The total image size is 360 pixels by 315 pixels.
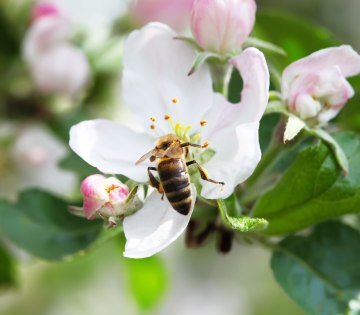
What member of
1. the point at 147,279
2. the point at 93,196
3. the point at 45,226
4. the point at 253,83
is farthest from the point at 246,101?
the point at 147,279

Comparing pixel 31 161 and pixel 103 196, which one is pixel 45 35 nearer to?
pixel 31 161

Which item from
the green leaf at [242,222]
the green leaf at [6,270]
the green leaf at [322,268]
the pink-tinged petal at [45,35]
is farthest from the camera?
the green leaf at [6,270]

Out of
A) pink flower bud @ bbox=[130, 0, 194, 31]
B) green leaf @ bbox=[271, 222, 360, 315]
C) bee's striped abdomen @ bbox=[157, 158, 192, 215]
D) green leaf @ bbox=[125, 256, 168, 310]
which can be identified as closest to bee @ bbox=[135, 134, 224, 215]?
bee's striped abdomen @ bbox=[157, 158, 192, 215]

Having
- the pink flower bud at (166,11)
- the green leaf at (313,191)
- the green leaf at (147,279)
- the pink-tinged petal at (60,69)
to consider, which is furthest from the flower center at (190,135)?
the green leaf at (147,279)

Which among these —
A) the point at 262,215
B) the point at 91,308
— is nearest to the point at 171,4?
the point at 262,215

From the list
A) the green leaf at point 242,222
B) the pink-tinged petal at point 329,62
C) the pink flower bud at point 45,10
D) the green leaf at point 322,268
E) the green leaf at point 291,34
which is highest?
the pink-tinged petal at point 329,62

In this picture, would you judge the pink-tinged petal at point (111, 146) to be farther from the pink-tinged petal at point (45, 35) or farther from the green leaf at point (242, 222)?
the pink-tinged petal at point (45, 35)

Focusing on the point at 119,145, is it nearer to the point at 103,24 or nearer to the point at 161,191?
the point at 161,191
